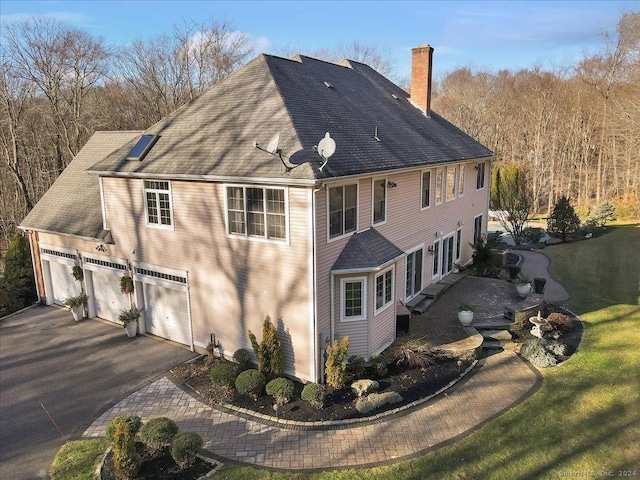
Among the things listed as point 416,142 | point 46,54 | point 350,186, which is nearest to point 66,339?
point 350,186

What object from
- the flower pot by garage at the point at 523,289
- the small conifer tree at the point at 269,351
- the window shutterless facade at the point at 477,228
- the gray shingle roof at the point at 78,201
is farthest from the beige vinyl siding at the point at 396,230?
the gray shingle roof at the point at 78,201

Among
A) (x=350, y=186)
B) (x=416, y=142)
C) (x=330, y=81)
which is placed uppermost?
(x=330, y=81)

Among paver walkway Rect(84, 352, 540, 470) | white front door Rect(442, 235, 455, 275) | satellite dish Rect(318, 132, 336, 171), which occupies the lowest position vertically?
paver walkway Rect(84, 352, 540, 470)

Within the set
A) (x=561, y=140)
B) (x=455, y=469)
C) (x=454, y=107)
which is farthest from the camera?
(x=454, y=107)

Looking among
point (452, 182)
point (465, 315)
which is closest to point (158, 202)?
point (465, 315)

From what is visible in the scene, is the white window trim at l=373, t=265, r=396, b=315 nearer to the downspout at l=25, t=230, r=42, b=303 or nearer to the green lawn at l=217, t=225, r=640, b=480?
the green lawn at l=217, t=225, r=640, b=480

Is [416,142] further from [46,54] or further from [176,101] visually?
[176,101]

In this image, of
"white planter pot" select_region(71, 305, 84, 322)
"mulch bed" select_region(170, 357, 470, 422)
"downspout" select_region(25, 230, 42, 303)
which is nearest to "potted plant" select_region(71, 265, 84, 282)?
"white planter pot" select_region(71, 305, 84, 322)
